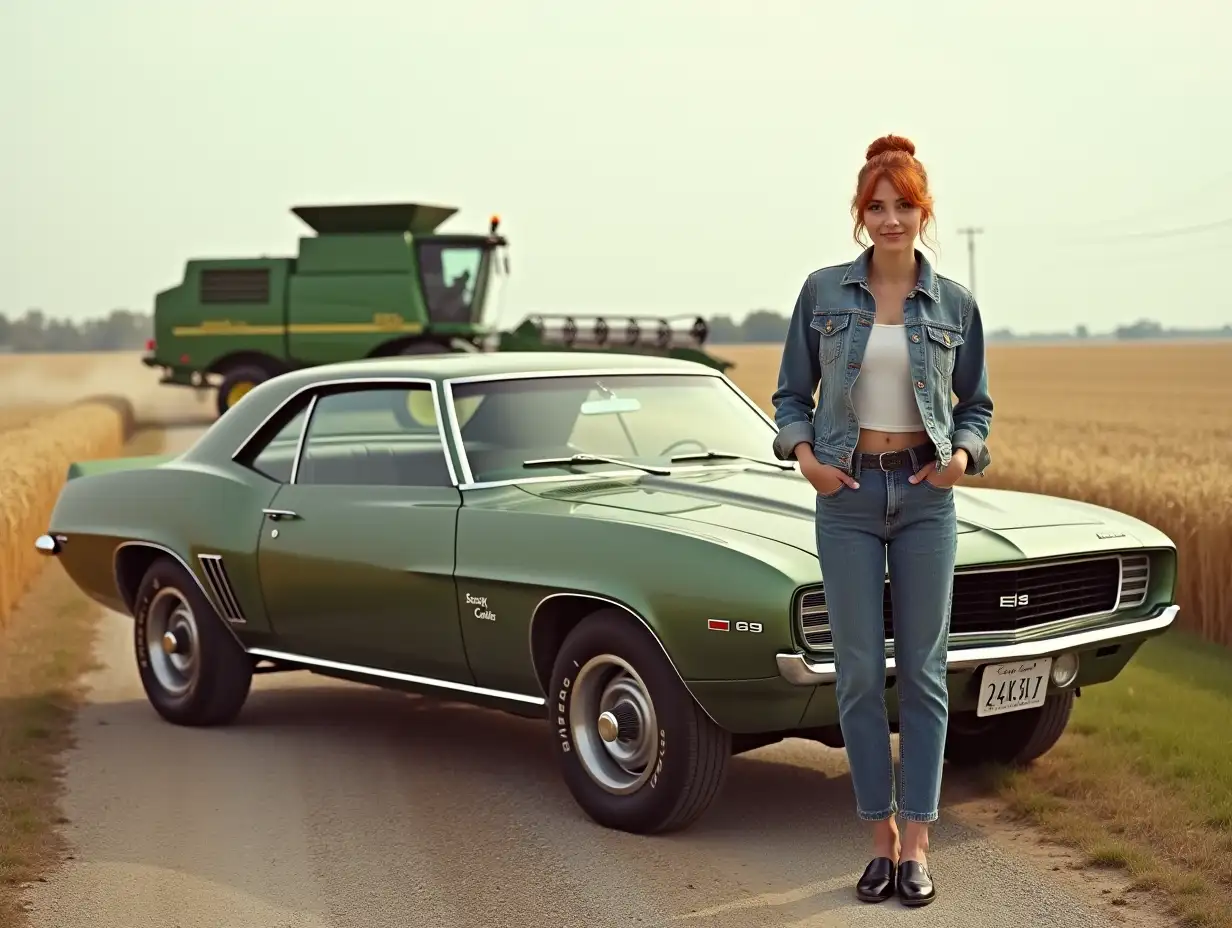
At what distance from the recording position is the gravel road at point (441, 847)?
16.6ft

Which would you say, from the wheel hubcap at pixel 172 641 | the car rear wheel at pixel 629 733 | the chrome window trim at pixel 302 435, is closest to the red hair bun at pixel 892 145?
the car rear wheel at pixel 629 733

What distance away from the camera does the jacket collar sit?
194 inches

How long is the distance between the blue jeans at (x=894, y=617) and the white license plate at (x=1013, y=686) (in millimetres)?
693

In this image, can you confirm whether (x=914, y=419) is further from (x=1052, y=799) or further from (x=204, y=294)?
(x=204, y=294)

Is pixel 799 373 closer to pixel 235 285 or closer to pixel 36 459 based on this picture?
pixel 36 459

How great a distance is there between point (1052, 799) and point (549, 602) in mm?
1785

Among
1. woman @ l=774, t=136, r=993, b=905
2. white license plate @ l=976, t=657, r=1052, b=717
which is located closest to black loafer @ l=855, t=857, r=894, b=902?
woman @ l=774, t=136, r=993, b=905

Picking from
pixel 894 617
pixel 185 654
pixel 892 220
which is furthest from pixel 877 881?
pixel 185 654

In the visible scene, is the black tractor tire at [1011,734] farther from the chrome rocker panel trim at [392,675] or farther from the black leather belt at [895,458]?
the black leather belt at [895,458]

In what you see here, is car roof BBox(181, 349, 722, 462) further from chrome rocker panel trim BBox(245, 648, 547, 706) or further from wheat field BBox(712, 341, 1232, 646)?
wheat field BBox(712, 341, 1232, 646)

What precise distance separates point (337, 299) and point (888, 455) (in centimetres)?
2755

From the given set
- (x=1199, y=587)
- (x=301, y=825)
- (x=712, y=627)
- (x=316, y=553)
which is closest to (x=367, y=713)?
(x=316, y=553)

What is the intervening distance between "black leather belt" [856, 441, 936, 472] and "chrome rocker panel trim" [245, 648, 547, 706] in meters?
1.72

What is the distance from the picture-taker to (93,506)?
8508 mm
